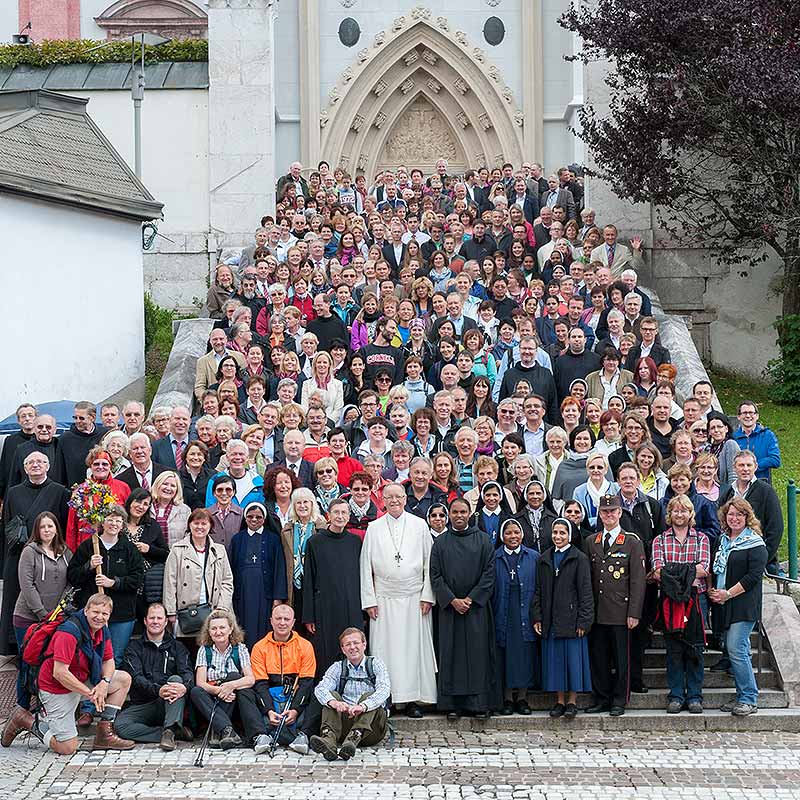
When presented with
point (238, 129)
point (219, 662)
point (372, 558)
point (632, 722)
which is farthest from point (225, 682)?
point (238, 129)

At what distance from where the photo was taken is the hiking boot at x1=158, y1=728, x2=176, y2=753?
9.48 metres

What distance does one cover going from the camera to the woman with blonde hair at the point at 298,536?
10359 mm

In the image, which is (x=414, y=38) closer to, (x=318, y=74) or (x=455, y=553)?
(x=318, y=74)

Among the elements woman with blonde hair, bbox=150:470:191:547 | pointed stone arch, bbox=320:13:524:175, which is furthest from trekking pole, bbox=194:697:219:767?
pointed stone arch, bbox=320:13:524:175

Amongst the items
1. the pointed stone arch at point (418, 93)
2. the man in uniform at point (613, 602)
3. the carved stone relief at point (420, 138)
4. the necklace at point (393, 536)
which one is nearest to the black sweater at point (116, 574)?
the necklace at point (393, 536)

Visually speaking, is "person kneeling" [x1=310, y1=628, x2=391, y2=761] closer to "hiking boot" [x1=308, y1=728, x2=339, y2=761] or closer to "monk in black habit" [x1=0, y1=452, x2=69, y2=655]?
"hiking boot" [x1=308, y1=728, x2=339, y2=761]

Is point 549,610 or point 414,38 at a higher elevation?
point 414,38

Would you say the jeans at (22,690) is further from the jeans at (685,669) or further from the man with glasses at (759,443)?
the man with glasses at (759,443)

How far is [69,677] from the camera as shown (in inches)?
371

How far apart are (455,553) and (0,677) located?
3612 mm

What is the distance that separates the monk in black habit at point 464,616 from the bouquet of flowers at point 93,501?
232cm

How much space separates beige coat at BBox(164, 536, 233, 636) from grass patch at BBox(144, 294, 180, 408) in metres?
6.72

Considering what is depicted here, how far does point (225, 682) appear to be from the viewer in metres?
9.77

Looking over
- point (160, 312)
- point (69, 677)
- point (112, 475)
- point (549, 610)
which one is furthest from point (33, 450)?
point (160, 312)
